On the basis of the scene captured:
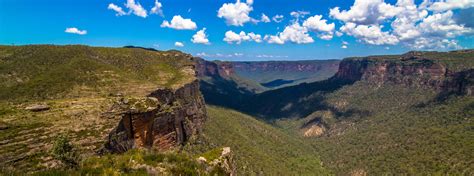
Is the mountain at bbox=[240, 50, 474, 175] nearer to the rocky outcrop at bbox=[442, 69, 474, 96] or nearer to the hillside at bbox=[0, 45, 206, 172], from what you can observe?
the rocky outcrop at bbox=[442, 69, 474, 96]

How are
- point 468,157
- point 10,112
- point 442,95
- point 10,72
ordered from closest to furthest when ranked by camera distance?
point 10,112 → point 10,72 → point 468,157 → point 442,95

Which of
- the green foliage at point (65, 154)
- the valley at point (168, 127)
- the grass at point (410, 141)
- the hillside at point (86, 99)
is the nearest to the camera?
the green foliage at point (65, 154)

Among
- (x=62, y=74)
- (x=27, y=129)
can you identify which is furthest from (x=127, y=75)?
(x=27, y=129)

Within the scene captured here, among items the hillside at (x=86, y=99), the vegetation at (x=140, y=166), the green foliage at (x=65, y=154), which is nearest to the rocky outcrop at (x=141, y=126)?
the hillside at (x=86, y=99)

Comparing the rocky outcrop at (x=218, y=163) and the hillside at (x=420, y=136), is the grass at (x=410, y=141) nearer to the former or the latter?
the hillside at (x=420, y=136)

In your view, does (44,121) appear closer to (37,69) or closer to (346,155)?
(37,69)
